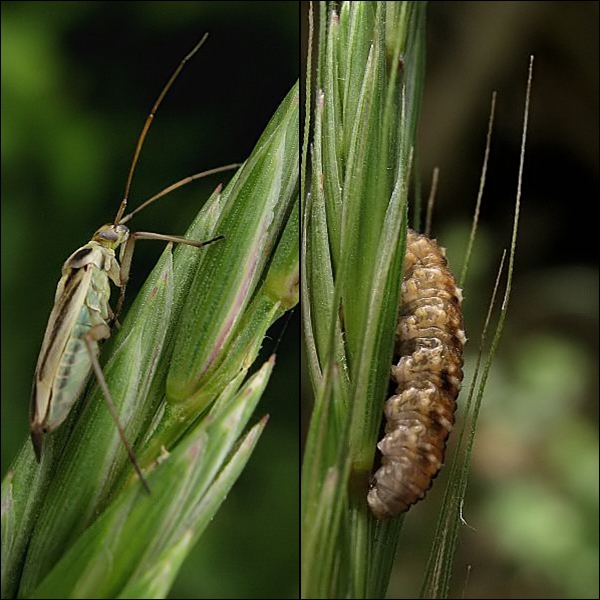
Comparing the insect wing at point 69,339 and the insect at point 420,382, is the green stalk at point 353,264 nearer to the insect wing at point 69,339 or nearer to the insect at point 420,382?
the insect at point 420,382

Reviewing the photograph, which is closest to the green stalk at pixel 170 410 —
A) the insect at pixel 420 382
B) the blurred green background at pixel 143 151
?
the insect at pixel 420 382

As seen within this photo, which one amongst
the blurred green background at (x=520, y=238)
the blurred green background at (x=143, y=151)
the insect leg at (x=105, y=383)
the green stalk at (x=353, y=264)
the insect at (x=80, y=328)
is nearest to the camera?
the green stalk at (x=353, y=264)

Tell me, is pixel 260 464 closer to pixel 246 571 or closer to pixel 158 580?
pixel 246 571

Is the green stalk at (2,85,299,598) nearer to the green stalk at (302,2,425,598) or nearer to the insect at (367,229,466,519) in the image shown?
the green stalk at (302,2,425,598)

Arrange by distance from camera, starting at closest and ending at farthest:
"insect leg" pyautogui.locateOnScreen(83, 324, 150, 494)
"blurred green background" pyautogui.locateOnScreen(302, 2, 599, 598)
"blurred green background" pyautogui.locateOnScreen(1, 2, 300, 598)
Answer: "insect leg" pyautogui.locateOnScreen(83, 324, 150, 494)
"blurred green background" pyautogui.locateOnScreen(1, 2, 300, 598)
"blurred green background" pyautogui.locateOnScreen(302, 2, 599, 598)

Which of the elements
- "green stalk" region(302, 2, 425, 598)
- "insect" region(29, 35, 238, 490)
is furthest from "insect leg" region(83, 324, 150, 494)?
"green stalk" region(302, 2, 425, 598)

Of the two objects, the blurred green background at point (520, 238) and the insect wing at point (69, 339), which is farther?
the blurred green background at point (520, 238)

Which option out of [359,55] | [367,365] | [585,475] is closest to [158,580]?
[367,365]

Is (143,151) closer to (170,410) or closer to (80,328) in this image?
(80,328)
